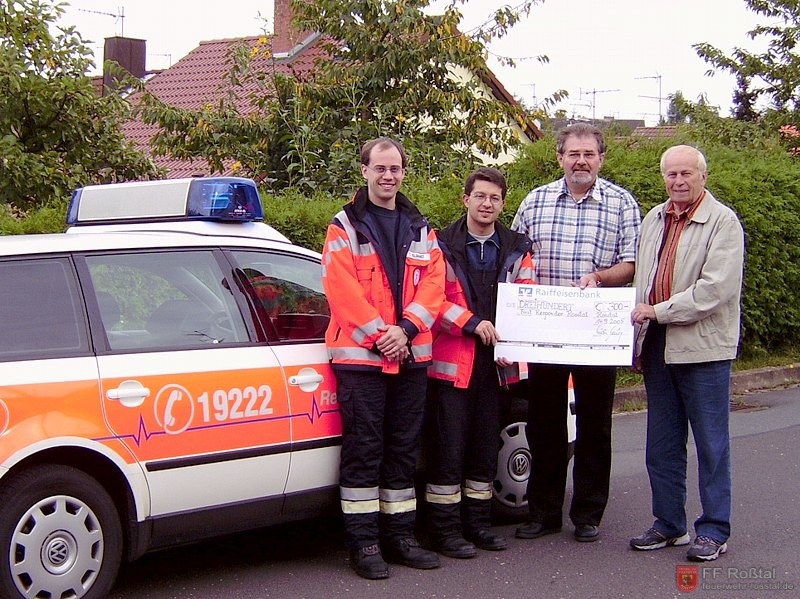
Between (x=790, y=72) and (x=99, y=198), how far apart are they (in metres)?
13.7

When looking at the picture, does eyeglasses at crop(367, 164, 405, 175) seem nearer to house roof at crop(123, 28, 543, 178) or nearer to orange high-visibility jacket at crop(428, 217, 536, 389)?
orange high-visibility jacket at crop(428, 217, 536, 389)

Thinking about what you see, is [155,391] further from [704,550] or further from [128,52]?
[128,52]

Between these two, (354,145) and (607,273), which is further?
(354,145)

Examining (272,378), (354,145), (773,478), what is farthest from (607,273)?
(354,145)

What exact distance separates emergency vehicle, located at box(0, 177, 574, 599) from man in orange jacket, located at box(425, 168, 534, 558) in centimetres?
57

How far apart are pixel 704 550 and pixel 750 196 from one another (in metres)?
7.09

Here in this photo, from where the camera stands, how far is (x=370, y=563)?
191 inches

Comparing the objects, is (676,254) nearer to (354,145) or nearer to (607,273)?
(607,273)

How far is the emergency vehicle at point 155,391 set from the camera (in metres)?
4.09

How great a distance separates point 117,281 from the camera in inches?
179

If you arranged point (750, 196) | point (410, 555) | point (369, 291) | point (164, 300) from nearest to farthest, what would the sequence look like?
point (164, 300)
point (369, 291)
point (410, 555)
point (750, 196)

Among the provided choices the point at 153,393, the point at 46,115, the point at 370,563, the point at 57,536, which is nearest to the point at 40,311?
the point at 153,393

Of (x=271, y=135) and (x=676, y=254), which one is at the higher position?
(x=271, y=135)

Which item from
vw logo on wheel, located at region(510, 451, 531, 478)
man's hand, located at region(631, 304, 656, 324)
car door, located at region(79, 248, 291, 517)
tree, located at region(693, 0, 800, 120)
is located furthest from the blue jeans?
tree, located at region(693, 0, 800, 120)
